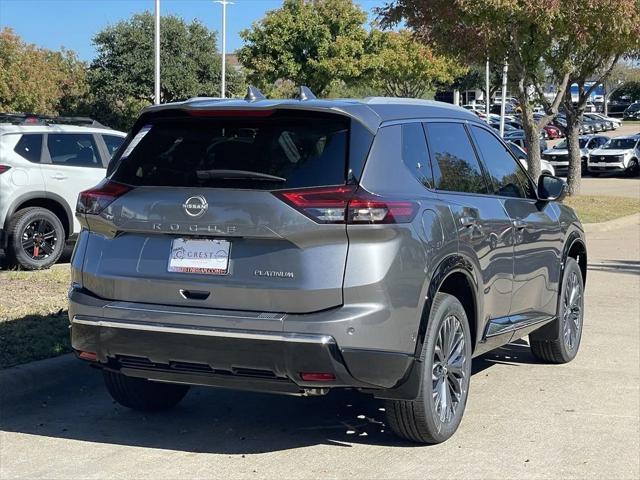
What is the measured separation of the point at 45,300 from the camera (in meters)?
8.84

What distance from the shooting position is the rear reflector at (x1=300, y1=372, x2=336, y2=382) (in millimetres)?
4723

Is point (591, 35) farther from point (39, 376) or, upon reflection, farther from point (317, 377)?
point (317, 377)

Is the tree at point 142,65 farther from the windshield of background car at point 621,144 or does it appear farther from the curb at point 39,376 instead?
the curb at point 39,376

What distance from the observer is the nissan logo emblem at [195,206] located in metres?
4.88

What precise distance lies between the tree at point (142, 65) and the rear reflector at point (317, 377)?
39.2 metres

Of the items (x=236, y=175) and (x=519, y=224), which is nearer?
(x=236, y=175)

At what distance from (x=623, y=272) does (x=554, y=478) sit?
8530 mm

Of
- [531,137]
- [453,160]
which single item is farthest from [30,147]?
[531,137]

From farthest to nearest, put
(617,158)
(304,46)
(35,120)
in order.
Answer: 1. (304,46)
2. (617,158)
3. (35,120)

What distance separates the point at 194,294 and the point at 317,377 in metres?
0.76

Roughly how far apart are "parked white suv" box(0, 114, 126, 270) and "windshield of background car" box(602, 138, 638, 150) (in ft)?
104

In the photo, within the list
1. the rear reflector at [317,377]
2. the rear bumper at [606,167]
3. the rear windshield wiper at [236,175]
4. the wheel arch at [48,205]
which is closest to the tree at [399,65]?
the rear bumper at [606,167]

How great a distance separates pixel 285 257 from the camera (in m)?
4.73

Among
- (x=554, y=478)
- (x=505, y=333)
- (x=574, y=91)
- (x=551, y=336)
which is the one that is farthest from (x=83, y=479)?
(x=574, y=91)
